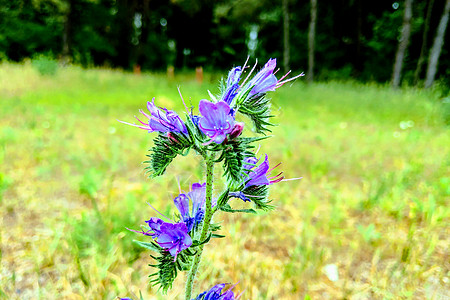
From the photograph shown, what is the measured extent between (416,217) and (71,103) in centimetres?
720

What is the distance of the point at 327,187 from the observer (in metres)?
3.34

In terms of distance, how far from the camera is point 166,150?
928 mm

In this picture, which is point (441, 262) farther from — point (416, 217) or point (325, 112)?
point (325, 112)

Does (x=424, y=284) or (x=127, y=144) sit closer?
(x=424, y=284)

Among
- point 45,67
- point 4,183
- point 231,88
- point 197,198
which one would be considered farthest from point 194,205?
point 45,67

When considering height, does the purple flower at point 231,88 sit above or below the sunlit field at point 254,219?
above

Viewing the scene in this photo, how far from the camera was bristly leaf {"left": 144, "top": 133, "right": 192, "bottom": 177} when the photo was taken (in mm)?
912

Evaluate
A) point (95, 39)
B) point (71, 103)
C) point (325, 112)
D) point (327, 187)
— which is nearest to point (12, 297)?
point (327, 187)

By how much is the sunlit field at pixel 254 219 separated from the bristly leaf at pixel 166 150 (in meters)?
0.16

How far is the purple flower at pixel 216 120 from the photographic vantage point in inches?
32.1

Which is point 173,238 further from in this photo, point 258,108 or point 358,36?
point 358,36

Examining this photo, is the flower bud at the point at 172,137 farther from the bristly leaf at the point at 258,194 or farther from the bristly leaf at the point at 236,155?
the bristly leaf at the point at 258,194

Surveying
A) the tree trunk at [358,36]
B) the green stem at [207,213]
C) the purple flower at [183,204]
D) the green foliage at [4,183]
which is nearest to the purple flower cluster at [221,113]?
the green stem at [207,213]

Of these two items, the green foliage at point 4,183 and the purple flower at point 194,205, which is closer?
the purple flower at point 194,205
